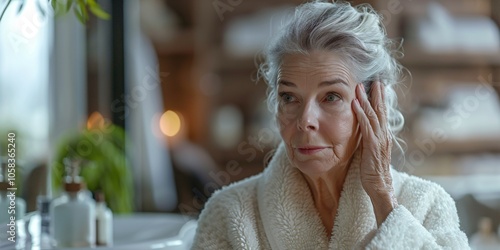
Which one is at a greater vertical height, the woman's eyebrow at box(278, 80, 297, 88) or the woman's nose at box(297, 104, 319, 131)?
the woman's eyebrow at box(278, 80, 297, 88)

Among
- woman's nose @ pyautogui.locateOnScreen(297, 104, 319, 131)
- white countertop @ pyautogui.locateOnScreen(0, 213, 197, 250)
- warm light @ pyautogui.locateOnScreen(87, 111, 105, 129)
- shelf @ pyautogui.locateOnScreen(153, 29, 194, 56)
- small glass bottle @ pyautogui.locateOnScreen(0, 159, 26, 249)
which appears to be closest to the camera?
woman's nose @ pyautogui.locateOnScreen(297, 104, 319, 131)

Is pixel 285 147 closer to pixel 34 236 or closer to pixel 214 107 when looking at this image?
pixel 34 236

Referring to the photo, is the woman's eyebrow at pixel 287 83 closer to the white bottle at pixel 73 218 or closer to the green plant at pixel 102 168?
the white bottle at pixel 73 218

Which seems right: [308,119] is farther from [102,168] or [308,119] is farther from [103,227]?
[102,168]

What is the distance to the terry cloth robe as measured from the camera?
42.7 inches

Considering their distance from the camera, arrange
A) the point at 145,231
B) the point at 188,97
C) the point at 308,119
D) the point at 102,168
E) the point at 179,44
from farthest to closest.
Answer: the point at 188,97, the point at 179,44, the point at 102,168, the point at 145,231, the point at 308,119

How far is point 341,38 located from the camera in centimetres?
108

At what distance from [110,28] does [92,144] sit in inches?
45.7

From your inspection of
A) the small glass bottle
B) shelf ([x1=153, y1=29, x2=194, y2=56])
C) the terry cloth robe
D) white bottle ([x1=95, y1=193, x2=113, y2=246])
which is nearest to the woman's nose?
the terry cloth robe

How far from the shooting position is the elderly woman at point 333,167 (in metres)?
1.06

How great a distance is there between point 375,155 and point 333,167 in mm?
71

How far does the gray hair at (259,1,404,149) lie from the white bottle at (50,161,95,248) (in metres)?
0.52

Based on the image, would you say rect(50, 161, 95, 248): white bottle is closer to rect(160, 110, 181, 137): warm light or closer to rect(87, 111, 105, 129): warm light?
rect(87, 111, 105, 129): warm light

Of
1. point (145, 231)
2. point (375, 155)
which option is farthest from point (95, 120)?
point (375, 155)
